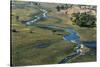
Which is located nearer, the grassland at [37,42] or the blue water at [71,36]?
the grassland at [37,42]

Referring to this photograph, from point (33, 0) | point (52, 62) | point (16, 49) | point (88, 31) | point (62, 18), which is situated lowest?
point (52, 62)

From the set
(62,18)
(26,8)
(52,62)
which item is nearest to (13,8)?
(26,8)

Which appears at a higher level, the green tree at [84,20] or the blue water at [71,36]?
the green tree at [84,20]

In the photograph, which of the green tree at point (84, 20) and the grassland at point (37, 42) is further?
the green tree at point (84, 20)

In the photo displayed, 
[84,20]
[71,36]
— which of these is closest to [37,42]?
[71,36]

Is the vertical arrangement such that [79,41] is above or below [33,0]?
below

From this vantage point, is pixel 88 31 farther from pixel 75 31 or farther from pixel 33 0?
pixel 33 0

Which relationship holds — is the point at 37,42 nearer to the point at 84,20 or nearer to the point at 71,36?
the point at 71,36

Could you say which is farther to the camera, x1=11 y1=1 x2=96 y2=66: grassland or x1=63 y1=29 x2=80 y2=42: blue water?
x1=63 y1=29 x2=80 y2=42: blue water

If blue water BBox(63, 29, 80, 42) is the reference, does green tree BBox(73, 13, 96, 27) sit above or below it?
above

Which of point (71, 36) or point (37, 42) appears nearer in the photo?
point (37, 42)

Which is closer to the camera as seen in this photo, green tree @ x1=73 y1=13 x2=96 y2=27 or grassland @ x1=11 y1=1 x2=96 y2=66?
grassland @ x1=11 y1=1 x2=96 y2=66
